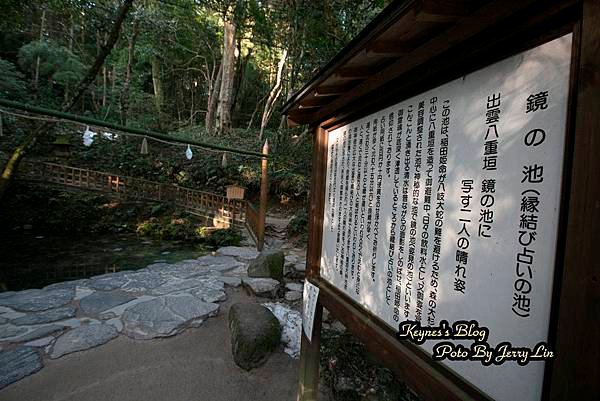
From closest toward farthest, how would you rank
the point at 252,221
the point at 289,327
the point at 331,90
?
the point at 331,90, the point at 289,327, the point at 252,221

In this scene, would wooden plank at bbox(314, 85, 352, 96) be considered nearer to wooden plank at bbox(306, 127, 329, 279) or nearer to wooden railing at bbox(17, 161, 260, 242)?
wooden plank at bbox(306, 127, 329, 279)

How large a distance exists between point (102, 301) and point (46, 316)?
2.14 ft

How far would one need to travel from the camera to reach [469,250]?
122 cm

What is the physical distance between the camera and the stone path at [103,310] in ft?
10.8

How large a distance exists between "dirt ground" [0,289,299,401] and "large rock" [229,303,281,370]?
0.34 feet

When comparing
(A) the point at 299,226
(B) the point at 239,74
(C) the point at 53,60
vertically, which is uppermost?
(B) the point at 239,74

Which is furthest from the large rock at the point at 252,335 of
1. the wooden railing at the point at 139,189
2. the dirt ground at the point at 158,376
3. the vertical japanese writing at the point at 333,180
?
the wooden railing at the point at 139,189

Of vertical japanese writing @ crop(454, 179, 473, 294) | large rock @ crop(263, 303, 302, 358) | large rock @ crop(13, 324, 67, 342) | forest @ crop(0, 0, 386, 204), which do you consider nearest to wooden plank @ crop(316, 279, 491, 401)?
vertical japanese writing @ crop(454, 179, 473, 294)

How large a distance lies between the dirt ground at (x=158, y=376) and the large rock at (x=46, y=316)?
0.98 metres

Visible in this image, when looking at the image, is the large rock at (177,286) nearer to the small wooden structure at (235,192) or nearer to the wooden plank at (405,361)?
the wooden plank at (405,361)

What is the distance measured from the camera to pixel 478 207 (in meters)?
1.19

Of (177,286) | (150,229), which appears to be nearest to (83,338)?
(177,286)

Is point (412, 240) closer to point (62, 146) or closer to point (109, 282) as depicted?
point (109, 282)

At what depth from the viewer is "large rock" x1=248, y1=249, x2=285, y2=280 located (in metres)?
5.28
